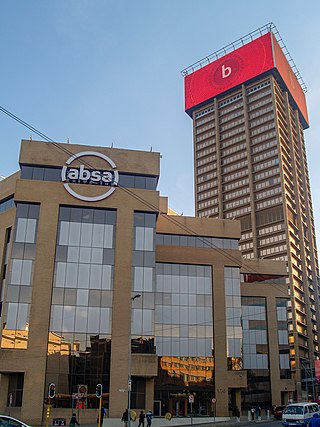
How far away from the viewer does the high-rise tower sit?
108312mm

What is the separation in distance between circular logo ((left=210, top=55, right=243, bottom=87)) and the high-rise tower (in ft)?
0.91

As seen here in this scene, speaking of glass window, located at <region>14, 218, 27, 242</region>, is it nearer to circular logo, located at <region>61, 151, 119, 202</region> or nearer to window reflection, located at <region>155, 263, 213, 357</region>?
circular logo, located at <region>61, 151, 119, 202</region>

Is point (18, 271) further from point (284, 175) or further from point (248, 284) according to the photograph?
point (284, 175)

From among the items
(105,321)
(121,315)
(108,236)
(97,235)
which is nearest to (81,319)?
(105,321)

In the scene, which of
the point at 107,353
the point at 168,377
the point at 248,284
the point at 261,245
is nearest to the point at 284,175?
the point at 261,245

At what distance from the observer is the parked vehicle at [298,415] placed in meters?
32.6

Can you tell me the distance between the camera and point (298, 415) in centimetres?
3306

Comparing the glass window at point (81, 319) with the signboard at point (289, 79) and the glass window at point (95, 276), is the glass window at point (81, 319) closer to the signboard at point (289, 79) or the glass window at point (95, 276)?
the glass window at point (95, 276)

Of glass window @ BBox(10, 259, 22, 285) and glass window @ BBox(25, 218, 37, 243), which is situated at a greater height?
glass window @ BBox(25, 218, 37, 243)

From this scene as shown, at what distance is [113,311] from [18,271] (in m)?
10.1

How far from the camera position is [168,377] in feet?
181

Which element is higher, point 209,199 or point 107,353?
point 209,199

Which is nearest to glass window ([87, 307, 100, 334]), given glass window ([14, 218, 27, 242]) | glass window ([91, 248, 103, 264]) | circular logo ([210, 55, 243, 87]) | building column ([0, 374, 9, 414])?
glass window ([91, 248, 103, 264])

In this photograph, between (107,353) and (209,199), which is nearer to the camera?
(107,353)
